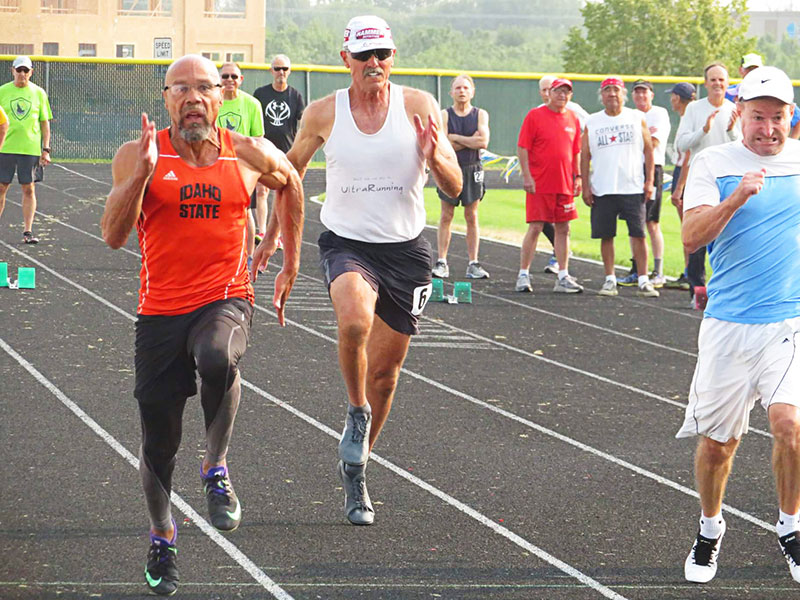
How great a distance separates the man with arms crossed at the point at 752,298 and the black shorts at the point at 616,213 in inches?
340

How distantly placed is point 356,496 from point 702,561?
65.3 inches

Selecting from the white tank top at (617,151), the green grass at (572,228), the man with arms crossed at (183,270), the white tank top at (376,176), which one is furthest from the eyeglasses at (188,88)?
the green grass at (572,228)

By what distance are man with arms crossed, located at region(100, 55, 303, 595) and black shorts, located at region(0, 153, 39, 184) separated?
11.2 metres

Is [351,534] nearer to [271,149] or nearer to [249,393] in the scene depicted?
[271,149]

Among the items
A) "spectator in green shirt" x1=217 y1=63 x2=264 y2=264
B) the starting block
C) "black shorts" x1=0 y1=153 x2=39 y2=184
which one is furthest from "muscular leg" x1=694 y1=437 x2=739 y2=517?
"black shorts" x1=0 y1=153 x2=39 y2=184

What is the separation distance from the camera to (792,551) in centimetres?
564

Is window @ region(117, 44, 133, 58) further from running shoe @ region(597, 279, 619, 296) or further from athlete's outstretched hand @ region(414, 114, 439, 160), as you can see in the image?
athlete's outstretched hand @ region(414, 114, 439, 160)

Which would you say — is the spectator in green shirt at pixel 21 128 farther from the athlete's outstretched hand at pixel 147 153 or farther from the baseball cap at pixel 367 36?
the athlete's outstretched hand at pixel 147 153

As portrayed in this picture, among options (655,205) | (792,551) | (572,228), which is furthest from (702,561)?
(572,228)

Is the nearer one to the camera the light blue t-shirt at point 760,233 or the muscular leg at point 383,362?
the light blue t-shirt at point 760,233

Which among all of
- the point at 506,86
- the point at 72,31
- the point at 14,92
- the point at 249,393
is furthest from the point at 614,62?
the point at 249,393

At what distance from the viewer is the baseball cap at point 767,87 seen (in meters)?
5.46

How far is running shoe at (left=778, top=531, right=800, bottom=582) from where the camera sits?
5598 mm

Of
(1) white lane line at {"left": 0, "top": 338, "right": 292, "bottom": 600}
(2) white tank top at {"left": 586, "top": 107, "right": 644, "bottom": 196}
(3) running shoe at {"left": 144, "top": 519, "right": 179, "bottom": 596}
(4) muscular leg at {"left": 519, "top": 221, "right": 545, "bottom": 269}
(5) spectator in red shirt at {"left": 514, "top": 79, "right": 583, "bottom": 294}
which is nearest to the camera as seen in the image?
(3) running shoe at {"left": 144, "top": 519, "right": 179, "bottom": 596}
